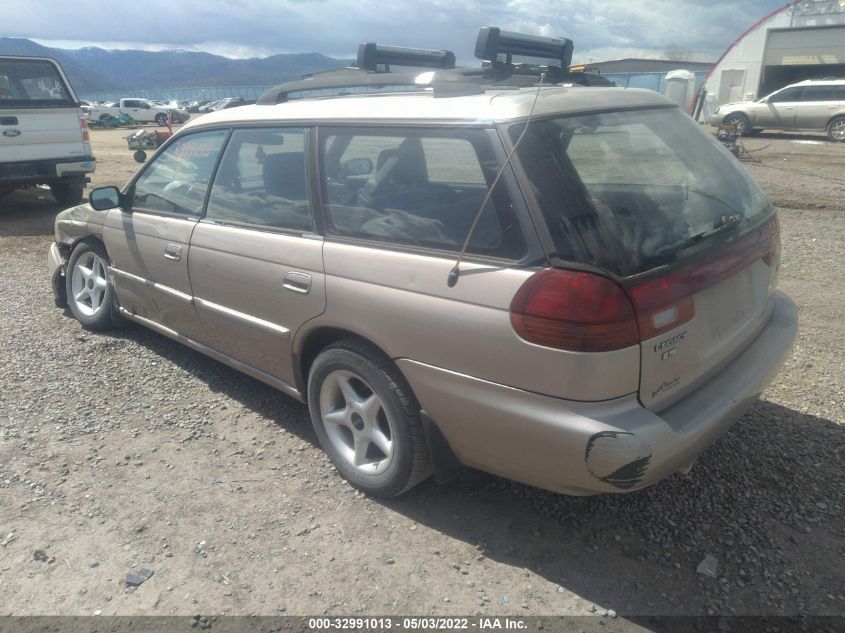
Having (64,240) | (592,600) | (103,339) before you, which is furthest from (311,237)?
(64,240)

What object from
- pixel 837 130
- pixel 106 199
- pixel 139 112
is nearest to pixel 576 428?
pixel 106 199

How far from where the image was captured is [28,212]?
10820 mm

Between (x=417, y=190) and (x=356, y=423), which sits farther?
(x=356, y=423)

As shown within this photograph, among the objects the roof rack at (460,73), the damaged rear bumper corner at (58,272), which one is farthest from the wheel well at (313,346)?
the damaged rear bumper corner at (58,272)

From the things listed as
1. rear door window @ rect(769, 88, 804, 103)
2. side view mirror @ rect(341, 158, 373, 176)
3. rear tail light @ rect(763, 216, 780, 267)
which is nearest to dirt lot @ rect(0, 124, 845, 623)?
rear tail light @ rect(763, 216, 780, 267)

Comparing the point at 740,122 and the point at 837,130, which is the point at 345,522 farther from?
the point at 740,122

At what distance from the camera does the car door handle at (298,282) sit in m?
2.97

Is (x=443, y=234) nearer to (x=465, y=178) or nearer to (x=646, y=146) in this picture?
(x=465, y=178)

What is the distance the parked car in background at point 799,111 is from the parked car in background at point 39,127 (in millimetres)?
20153

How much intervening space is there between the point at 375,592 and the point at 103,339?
3.51 m

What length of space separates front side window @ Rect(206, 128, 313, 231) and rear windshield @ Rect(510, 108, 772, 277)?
4.07ft

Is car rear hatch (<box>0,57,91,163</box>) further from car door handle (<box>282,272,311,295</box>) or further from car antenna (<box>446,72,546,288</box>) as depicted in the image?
car antenna (<box>446,72,546,288</box>)

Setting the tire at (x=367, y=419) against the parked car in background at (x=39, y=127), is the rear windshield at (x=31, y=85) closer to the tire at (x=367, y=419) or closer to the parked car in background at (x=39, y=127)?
the parked car in background at (x=39, y=127)

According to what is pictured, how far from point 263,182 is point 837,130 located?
71.0 feet
